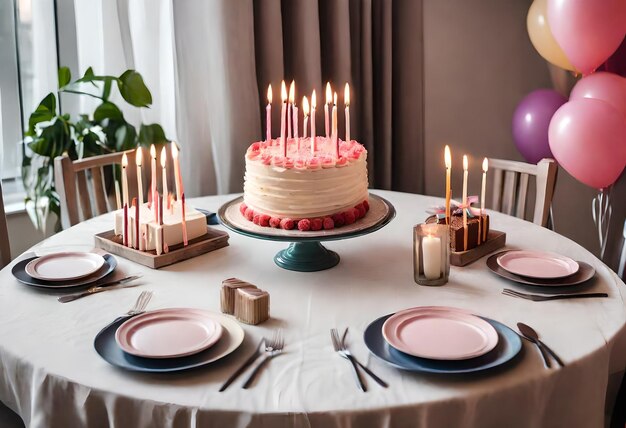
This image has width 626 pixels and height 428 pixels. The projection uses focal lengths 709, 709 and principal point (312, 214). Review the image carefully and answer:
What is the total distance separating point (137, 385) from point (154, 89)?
1912mm

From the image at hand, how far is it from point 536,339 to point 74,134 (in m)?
2.10

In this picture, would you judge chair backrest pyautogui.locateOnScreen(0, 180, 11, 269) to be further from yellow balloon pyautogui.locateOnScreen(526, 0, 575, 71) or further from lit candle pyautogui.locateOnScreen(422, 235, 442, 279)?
yellow balloon pyautogui.locateOnScreen(526, 0, 575, 71)

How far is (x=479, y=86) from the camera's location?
3.77m

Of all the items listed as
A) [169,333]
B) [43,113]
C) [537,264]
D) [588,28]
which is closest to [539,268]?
[537,264]

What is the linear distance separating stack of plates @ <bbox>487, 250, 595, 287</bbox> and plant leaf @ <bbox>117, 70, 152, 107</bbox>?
4.82 ft

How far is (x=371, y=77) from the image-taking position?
3.29 metres

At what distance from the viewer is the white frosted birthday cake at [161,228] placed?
181cm

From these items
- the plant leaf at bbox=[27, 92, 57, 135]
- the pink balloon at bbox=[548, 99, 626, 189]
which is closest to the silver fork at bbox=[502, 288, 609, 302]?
the pink balloon at bbox=[548, 99, 626, 189]

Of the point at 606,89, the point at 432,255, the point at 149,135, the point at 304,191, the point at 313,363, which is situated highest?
the point at 606,89

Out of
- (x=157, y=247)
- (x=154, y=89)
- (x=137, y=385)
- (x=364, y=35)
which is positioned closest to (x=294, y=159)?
(x=157, y=247)

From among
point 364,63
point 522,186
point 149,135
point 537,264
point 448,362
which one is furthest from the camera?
point 364,63

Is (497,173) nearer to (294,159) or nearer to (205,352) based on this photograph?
(294,159)

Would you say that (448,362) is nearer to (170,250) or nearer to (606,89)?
(170,250)

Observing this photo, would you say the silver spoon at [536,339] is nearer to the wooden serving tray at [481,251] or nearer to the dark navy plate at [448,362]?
the dark navy plate at [448,362]
